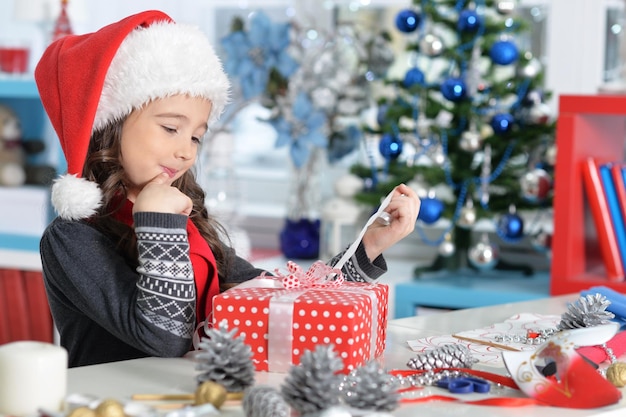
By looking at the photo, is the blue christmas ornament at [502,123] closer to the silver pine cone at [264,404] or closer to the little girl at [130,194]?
the little girl at [130,194]

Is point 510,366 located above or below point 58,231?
below

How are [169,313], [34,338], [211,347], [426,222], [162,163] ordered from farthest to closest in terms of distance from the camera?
[34,338] → [426,222] → [162,163] → [169,313] → [211,347]

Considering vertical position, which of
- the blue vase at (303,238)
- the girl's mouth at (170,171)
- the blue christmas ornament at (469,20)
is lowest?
the blue vase at (303,238)

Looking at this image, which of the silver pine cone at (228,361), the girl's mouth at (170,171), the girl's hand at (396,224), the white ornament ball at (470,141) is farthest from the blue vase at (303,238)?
the silver pine cone at (228,361)

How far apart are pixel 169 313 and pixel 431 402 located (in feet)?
1.24

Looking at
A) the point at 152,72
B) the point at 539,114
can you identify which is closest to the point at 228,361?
the point at 152,72

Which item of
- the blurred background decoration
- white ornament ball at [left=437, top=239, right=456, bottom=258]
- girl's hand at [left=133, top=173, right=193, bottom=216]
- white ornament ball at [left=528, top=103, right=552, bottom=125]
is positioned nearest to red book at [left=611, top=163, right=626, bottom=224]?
white ornament ball at [left=528, top=103, right=552, bottom=125]

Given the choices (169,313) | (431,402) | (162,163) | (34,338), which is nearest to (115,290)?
(169,313)

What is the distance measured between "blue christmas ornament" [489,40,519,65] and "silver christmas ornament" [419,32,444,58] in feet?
0.45

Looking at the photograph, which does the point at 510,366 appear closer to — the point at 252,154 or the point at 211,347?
the point at 211,347

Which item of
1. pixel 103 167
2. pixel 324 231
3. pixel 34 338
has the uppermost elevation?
pixel 103 167

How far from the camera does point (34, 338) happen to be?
10.7 ft

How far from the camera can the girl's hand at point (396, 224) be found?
1.63 metres

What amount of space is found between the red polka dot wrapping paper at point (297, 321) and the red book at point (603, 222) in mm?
1203
